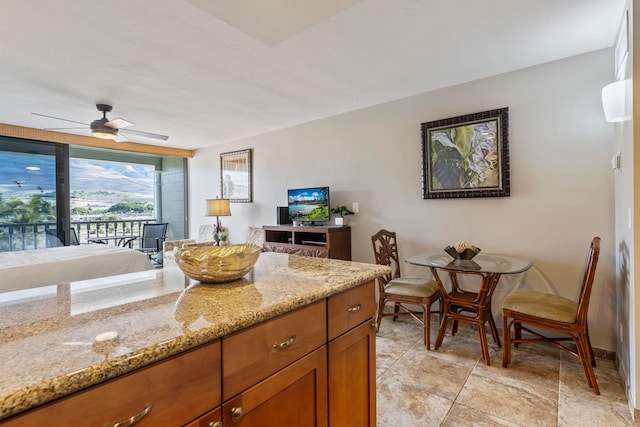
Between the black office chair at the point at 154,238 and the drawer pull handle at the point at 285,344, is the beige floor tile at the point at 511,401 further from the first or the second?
the black office chair at the point at 154,238

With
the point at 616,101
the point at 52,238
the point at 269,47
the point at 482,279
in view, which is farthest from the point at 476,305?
the point at 52,238

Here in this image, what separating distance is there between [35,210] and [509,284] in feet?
20.3

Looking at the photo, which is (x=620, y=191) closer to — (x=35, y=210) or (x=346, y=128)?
(x=346, y=128)

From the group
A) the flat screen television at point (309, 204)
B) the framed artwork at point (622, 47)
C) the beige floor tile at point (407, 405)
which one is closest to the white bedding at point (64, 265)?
the flat screen television at point (309, 204)

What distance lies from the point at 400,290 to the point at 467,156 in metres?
1.45

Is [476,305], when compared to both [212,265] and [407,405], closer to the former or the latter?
[407,405]

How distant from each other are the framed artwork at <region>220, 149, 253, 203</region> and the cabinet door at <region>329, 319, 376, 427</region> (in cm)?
400

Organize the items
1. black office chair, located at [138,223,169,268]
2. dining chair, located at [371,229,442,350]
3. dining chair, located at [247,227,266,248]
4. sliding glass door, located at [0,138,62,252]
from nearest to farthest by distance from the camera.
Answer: dining chair, located at [371,229,442,350] → sliding glass door, located at [0,138,62,252] → dining chair, located at [247,227,266,248] → black office chair, located at [138,223,169,268]

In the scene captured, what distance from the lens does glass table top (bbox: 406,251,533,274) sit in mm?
2274

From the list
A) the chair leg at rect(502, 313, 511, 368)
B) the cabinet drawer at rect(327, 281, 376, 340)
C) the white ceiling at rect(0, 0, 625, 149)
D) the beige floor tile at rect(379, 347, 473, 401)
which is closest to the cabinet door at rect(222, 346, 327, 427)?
the cabinet drawer at rect(327, 281, 376, 340)

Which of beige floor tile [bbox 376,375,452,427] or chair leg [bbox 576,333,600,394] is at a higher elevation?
chair leg [bbox 576,333,600,394]

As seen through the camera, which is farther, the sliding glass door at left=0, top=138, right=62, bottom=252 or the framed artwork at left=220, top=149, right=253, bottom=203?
the framed artwork at left=220, top=149, right=253, bottom=203

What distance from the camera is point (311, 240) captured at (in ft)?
13.3

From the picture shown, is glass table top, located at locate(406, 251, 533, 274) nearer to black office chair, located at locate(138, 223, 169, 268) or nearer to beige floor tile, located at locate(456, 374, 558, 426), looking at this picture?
beige floor tile, located at locate(456, 374, 558, 426)
